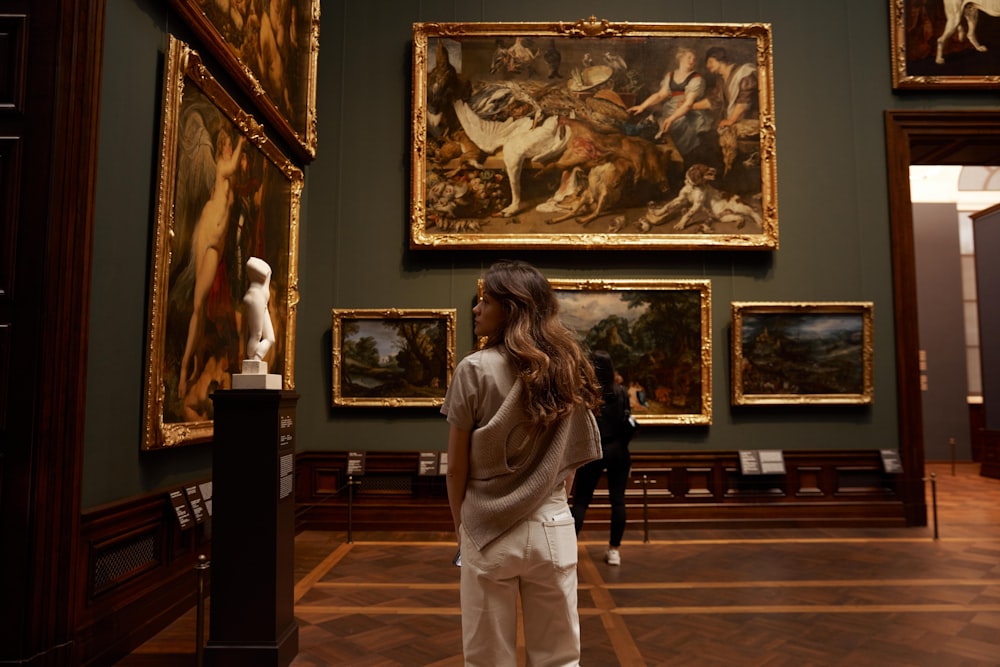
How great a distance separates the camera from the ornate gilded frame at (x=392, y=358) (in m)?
8.95

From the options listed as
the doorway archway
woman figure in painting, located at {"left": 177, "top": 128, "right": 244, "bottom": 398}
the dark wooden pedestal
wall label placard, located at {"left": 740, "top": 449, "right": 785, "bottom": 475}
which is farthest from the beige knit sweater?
the doorway archway

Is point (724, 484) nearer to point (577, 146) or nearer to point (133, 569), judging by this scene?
point (577, 146)

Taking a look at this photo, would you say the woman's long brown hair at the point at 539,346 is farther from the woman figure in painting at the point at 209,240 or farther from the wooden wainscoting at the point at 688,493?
the wooden wainscoting at the point at 688,493

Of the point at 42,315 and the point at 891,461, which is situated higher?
the point at 42,315

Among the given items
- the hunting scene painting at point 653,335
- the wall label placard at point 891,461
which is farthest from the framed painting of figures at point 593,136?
the wall label placard at point 891,461

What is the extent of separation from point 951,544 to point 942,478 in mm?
7071

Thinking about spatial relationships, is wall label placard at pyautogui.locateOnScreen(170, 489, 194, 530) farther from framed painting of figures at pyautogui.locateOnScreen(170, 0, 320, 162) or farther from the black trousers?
framed painting of figures at pyautogui.locateOnScreen(170, 0, 320, 162)

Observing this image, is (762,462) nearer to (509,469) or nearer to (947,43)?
(947,43)

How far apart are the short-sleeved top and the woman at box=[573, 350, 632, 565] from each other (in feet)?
12.4

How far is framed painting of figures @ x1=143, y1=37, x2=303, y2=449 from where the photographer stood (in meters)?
5.03

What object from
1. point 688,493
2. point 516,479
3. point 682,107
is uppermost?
point 682,107

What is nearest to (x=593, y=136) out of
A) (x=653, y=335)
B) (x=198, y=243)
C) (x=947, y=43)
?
(x=653, y=335)

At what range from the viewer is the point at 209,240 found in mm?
5852

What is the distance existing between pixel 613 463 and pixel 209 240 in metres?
3.99
